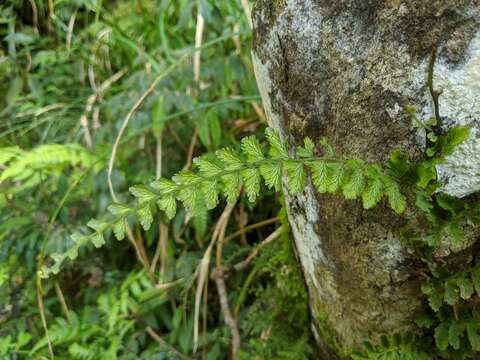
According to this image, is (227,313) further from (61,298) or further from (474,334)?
(474,334)

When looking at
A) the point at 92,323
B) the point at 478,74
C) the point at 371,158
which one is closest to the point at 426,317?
the point at 371,158

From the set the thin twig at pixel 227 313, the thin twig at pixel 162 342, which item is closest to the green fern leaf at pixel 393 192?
the thin twig at pixel 227 313

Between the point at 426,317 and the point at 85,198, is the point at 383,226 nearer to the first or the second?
the point at 426,317

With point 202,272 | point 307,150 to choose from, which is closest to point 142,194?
point 307,150

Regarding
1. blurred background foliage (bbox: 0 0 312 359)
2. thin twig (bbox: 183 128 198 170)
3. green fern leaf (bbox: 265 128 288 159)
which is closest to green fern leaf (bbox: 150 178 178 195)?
green fern leaf (bbox: 265 128 288 159)

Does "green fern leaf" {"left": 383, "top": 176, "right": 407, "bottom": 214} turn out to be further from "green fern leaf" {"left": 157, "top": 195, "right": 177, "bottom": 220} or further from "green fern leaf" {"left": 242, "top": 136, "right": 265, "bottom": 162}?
"green fern leaf" {"left": 157, "top": 195, "right": 177, "bottom": 220}

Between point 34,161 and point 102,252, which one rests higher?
point 34,161

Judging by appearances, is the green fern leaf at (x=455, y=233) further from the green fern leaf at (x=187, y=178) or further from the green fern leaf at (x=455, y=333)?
the green fern leaf at (x=187, y=178)

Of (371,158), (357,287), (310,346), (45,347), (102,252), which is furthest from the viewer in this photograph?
(102,252)
